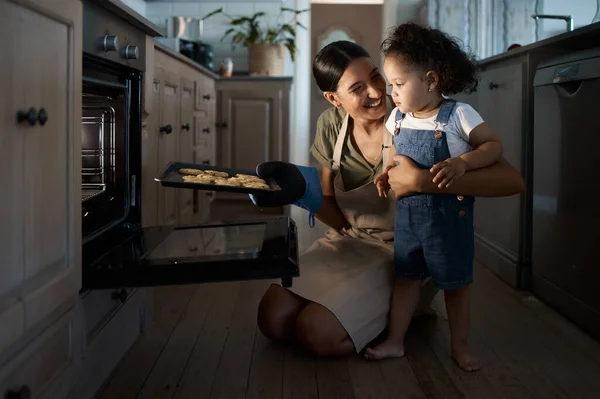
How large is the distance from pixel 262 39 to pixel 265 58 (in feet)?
1.08

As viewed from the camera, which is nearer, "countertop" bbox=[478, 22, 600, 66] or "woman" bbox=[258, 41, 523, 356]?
"woman" bbox=[258, 41, 523, 356]

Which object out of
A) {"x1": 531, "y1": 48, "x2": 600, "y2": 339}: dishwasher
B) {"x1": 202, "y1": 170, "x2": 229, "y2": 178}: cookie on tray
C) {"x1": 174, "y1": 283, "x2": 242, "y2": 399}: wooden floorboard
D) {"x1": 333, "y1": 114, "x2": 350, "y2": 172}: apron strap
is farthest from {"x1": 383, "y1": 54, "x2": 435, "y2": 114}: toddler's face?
{"x1": 174, "y1": 283, "x2": 242, "y2": 399}: wooden floorboard

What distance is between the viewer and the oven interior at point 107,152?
5.49 feet

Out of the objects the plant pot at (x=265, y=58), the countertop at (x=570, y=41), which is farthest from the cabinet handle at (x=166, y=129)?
the plant pot at (x=265, y=58)

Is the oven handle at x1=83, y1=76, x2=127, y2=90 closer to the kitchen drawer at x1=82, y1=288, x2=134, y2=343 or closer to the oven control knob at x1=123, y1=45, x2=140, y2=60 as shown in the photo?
the oven control knob at x1=123, y1=45, x2=140, y2=60

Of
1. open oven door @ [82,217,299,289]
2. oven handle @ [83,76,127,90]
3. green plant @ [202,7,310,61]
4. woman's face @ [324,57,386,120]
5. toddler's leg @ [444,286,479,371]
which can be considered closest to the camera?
open oven door @ [82,217,299,289]

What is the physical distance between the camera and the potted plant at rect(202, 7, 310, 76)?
14.8 ft

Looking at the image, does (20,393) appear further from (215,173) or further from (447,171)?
(447,171)

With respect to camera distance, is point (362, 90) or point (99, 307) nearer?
point (99, 307)

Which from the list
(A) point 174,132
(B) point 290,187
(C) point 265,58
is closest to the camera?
(B) point 290,187

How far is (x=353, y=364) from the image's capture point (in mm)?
1699

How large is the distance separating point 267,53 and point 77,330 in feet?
11.3

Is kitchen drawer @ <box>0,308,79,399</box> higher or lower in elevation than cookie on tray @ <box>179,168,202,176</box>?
lower

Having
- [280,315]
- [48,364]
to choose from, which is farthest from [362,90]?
[48,364]
